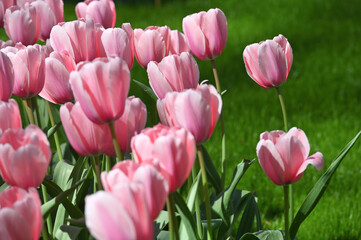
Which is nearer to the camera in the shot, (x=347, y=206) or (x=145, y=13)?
(x=347, y=206)

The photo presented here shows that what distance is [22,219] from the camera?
2.77 feet

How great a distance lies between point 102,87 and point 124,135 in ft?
0.53

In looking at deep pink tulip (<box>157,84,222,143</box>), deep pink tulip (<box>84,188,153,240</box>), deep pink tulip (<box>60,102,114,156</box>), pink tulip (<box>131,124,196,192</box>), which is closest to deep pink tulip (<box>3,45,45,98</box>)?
deep pink tulip (<box>60,102,114,156</box>)

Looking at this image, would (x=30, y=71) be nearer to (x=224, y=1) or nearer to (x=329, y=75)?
(x=329, y=75)

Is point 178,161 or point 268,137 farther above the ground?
point 178,161

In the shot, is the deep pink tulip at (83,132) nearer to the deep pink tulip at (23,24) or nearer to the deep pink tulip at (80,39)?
the deep pink tulip at (80,39)

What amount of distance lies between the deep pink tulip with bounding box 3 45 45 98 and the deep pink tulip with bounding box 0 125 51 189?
32cm

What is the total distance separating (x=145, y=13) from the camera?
24.2 ft

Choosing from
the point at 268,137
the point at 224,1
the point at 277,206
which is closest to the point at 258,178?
the point at 277,206

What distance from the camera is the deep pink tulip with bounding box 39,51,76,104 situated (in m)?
1.27

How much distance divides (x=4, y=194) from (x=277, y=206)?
1.85 metres

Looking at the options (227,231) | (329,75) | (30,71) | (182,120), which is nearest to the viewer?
(182,120)

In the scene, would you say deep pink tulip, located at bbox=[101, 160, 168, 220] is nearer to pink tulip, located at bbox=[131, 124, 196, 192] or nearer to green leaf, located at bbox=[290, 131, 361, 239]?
pink tulip, located at bbox=[131, 124, 196, 192]

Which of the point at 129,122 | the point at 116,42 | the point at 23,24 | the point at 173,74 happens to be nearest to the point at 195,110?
the point at 129,122
